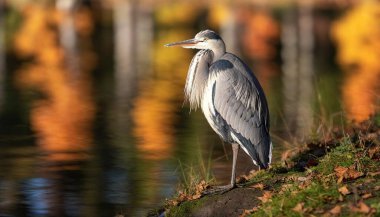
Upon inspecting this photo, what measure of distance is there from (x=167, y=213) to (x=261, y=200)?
98cm

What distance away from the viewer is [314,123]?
1302 centimetres

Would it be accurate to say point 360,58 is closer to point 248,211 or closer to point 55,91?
point 55,91

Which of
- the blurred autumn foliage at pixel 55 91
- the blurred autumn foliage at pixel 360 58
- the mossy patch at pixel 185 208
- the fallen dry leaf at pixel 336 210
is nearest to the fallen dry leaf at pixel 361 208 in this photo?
the fallen dry leaf at pixel 336 210

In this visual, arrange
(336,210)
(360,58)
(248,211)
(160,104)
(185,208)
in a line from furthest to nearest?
1. (360,58)
2. (160,104)
3. (185,208)
4. (248,211)
5. (336,210)

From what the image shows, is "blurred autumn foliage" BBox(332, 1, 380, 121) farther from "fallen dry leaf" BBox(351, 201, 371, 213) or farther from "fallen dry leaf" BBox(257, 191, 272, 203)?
"fallen dry leaf" BBox(351, 201, 371, 213)

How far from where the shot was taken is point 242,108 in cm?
935

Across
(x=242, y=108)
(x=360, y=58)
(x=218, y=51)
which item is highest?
(x=218, y=51)

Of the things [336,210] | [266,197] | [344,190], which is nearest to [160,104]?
[266,197]

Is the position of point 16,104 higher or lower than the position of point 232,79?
lower

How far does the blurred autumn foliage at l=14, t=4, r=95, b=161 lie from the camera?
14.9m

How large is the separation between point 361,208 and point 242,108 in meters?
2.37

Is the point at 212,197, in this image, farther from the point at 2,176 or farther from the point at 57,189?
the point at 2,176

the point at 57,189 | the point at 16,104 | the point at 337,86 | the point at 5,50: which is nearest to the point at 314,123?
the point at 57,189

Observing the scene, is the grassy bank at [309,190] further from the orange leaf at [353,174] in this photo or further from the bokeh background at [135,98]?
the bokeh background at [135,98]
